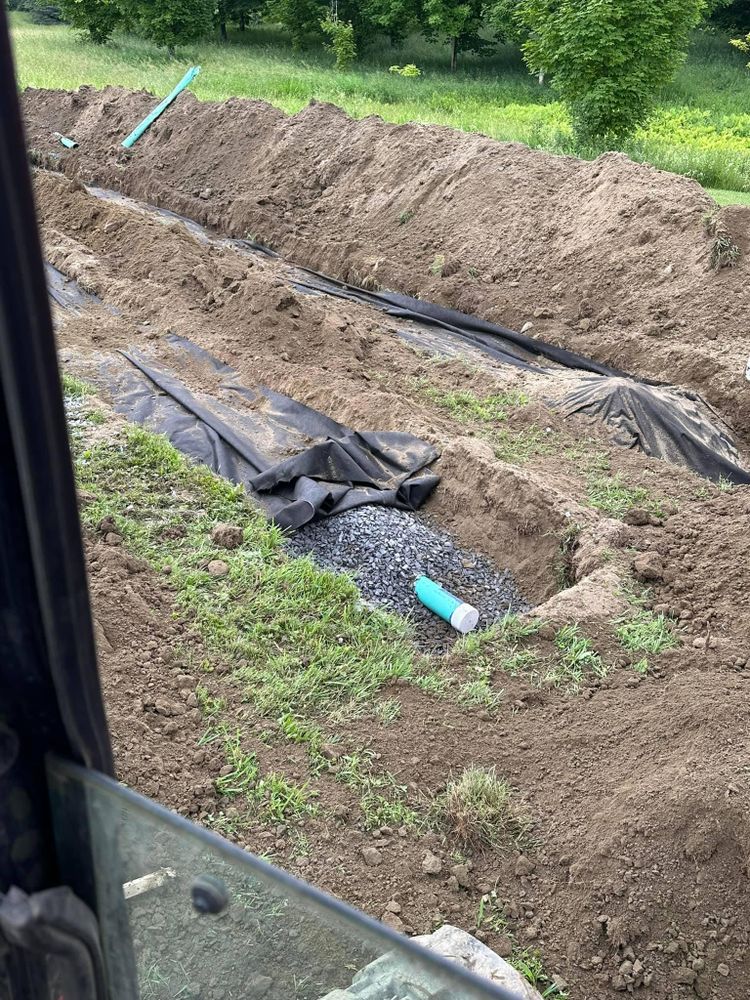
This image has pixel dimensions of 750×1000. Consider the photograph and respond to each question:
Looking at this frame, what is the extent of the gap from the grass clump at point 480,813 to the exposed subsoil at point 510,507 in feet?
0.24

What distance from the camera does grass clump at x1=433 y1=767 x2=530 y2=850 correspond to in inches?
154

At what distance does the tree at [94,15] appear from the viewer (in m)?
31.8

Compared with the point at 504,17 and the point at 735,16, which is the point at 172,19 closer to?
the point at 504,17

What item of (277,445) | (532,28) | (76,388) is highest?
(532,28)

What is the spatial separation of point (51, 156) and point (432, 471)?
13.9 meters

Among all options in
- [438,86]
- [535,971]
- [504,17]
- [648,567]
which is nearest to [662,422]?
[648,567]

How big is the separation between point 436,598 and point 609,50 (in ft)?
35.6

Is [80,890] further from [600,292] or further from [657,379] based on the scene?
[600,292]

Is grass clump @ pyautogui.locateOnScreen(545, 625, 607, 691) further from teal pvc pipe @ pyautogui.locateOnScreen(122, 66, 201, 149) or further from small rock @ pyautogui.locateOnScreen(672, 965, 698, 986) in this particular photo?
teal pvc pipe @ pyautogui.locateOnScreen(122, 66, 201, 149)

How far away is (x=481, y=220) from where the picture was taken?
1167 centimetres

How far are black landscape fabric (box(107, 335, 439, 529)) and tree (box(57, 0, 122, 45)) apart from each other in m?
29.0

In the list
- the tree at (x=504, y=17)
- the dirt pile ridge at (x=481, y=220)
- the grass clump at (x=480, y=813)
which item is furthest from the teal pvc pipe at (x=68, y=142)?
the grass clump at (x=480, y=813)

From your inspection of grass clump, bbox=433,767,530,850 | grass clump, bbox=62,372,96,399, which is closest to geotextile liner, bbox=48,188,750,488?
grass clump, bbox=62,372,96,399

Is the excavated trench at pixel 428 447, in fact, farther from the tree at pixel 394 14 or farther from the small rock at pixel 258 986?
the tree at pixel 394 14
